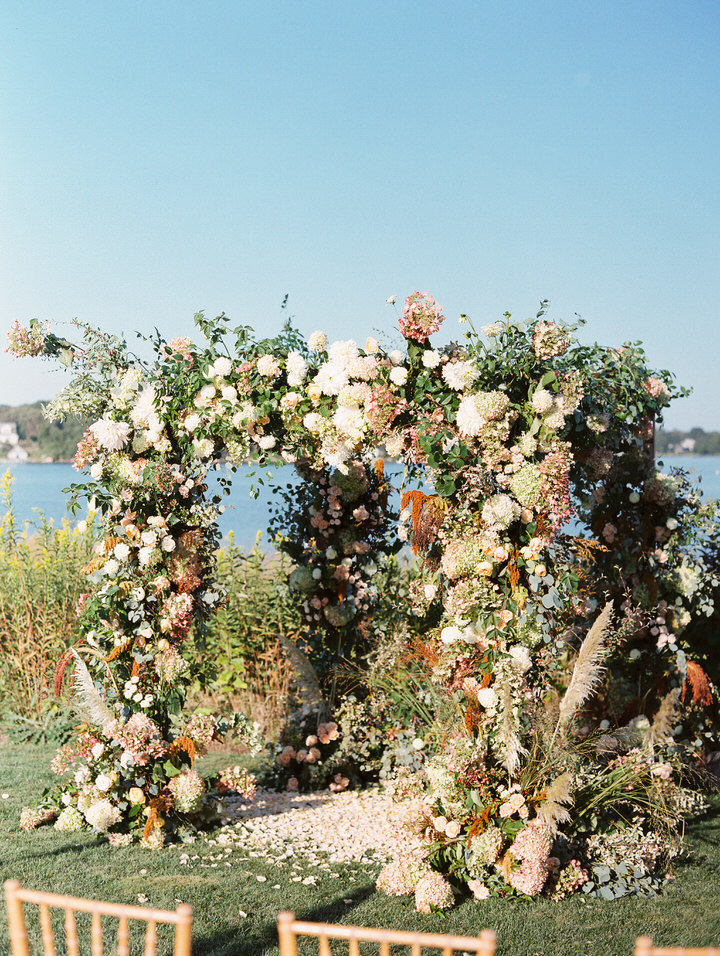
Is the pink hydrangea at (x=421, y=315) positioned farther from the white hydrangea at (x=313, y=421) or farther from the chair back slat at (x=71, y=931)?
the chair back slat at (x=71, y=931)

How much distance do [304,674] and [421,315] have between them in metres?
2.66

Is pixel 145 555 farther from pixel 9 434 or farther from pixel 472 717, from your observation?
pixel 9 434

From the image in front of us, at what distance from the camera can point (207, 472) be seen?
4.84 m

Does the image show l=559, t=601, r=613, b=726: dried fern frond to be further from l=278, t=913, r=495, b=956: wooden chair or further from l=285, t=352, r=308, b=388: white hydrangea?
l=278, t=913, r=495, b=956: wooden chair

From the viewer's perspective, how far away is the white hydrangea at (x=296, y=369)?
14.7 ft

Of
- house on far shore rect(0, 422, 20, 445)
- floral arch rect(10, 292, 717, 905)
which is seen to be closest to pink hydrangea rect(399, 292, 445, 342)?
floral arch rect(10, 292, 717, 905)

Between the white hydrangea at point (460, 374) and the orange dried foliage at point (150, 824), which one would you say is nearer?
the white hydrangea at point (460, 374)

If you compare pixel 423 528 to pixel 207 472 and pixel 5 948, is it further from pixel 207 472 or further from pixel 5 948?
pixel 5 948

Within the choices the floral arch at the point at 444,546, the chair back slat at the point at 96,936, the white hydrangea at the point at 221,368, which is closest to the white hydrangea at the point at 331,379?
the floral arch at the point at 444,546

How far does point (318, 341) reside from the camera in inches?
178

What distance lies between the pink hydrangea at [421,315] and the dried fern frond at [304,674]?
2.35 meters

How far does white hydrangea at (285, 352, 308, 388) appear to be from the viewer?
4.48 metres

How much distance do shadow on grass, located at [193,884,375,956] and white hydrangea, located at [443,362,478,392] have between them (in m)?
2.44

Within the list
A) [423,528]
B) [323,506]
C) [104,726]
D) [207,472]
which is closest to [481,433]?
[423,528]
